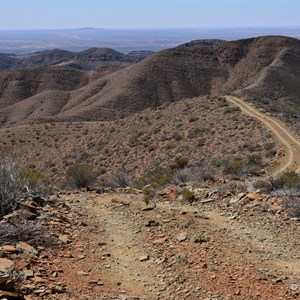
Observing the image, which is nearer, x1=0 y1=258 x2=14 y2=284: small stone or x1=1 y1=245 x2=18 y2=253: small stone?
x1=0 y1=258 x2=14 y2=284: small stone

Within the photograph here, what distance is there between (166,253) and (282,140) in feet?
56.3

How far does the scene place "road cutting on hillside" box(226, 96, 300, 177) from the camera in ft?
65.2

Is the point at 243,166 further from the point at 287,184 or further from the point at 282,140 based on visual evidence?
the point at 282,140

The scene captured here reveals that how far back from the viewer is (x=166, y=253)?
870 cm

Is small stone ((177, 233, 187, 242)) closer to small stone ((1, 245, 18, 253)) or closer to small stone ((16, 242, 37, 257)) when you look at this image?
small stone ((16, 242, 37, 257))

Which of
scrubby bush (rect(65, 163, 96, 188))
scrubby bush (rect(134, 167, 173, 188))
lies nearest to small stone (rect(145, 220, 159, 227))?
scrubby bush (rect(134, 167, 173, 188))

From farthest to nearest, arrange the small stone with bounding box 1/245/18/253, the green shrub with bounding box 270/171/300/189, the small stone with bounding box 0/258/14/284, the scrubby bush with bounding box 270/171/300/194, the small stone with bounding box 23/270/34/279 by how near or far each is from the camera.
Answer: the green shrub with bounding box 270/171/300/189
the scrubby bush with bounding box 270/171/300/194
the small stone with bounding box 1/245/18/253
the small stone with bounding box 23/270/34/279
the small stone with bounding box 0/258/14/284

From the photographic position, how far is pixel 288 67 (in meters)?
79.5

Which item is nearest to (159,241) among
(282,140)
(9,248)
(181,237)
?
(181,237)

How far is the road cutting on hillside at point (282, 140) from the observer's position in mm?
19859

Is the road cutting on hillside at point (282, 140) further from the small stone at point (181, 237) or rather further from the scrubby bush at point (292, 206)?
the small stone at point (181, 237)

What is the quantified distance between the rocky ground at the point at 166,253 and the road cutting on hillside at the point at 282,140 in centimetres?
807

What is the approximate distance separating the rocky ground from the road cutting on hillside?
8070 millimetres

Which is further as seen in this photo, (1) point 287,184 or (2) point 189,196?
(1) point 287,184
